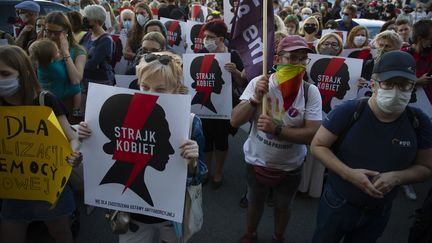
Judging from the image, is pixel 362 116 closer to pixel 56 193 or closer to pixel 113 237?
pixel 56 193

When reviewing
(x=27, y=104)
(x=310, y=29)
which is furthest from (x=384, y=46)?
(x=27, y=104)

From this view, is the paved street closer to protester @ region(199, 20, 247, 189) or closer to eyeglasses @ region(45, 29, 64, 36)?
protester @ region(199, 20, 247, 189)

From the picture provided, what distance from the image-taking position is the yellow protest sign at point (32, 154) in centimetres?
210

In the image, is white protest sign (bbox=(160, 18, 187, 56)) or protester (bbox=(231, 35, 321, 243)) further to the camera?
white protest sign (bbox=(160, 18, 187, 56))

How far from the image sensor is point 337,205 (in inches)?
91.9

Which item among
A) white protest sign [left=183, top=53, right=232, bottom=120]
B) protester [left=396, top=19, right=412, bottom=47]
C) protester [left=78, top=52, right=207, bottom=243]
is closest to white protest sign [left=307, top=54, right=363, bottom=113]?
white protest sign [left=183, top=53, right=232, bottom=120]

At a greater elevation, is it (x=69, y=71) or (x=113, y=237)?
(x=69, y=71)

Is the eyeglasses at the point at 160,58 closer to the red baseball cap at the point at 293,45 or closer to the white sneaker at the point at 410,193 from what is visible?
the red baseball cap at the point at 293,45

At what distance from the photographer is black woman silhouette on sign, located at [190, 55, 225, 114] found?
155 inches

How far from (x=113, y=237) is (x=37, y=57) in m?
1.77

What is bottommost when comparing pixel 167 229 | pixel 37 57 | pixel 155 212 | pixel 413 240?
pixel 413 240

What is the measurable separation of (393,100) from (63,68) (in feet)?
9.57

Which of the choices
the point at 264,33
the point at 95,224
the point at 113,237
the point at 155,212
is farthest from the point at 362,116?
the point at 95,224

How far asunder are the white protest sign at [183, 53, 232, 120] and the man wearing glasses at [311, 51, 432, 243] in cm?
179
